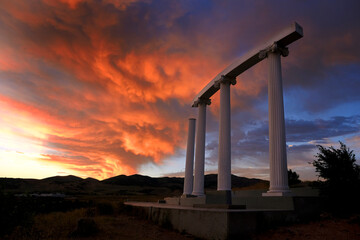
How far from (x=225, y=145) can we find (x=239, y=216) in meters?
13.5

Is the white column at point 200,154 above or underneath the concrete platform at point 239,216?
above

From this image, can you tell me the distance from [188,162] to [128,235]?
20926 mm

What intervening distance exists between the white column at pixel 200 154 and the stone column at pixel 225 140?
662 centimetres

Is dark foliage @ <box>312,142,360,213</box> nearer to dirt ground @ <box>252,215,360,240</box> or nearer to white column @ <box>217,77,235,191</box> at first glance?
dirt ground @ <box>252,215,360,240</box>

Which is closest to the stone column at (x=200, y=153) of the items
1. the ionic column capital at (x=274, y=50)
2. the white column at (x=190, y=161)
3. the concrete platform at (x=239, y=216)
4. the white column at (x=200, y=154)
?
the white column at (x=200, y=154)

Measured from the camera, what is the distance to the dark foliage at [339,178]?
15.4 m

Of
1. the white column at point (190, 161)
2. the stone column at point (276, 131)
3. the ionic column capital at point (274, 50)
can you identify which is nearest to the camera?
the stone column at point (276, 131)

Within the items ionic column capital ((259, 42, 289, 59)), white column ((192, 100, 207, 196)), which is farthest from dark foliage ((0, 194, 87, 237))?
white column ((192, 100, 207, 196))

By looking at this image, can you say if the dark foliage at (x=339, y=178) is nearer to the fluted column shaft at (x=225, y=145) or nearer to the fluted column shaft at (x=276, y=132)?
the fluted column shaft at (x=276, y=132)

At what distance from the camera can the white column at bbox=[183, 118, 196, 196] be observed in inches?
1347

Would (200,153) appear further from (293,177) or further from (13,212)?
(13,212)

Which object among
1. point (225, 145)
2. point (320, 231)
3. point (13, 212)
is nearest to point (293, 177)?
point (225, 145)

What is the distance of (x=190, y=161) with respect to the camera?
35406mm

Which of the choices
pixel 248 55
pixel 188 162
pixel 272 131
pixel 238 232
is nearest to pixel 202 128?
pixel 188 162
